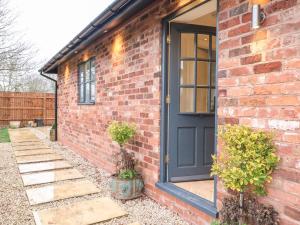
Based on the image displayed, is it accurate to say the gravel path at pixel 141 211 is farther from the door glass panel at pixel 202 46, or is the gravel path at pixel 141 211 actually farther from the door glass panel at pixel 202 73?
the door glass panel at pixel 202 46

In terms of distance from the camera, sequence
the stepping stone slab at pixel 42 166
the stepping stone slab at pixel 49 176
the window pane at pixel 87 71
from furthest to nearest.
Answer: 1. the window pane at pixel 87 71
2. the stepping stone slab at pixel 42 166
3. the stepping stone slab at pixel 49 176

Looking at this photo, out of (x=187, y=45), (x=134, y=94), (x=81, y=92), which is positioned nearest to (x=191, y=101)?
(x=187, y=45)

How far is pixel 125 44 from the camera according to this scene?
15.9ft

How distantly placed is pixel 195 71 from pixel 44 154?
17.5ft

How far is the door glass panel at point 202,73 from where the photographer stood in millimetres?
4000

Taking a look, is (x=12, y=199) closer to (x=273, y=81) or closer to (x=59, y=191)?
(x=59, y=191)

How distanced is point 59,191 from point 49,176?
1.04m

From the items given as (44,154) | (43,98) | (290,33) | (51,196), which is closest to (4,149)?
(44,154)

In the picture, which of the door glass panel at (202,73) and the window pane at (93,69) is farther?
the window pane at (93,69)

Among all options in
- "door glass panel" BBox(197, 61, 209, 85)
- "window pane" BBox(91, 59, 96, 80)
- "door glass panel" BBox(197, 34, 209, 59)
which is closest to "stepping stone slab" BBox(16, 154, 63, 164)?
"window pane" BBox(91, 59, 96, 80)

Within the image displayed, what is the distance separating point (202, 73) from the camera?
160 inches

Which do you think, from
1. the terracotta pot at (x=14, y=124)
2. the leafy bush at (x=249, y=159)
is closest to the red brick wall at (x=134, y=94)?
the leafy bush at (x=249, y=159)

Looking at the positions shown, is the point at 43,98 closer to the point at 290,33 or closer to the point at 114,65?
the point at 114,65

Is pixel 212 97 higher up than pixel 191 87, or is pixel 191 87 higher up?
pixel 191 87
